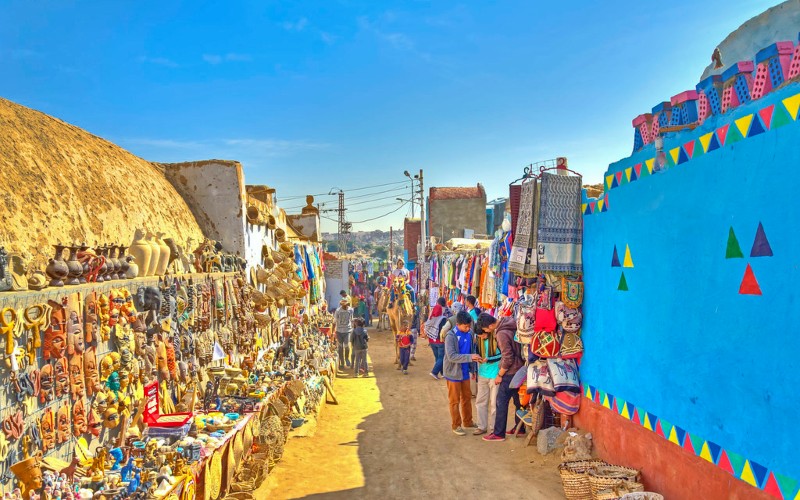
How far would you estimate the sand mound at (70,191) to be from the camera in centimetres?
586

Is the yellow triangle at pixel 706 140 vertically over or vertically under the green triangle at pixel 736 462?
over

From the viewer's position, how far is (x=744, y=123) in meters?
3.87

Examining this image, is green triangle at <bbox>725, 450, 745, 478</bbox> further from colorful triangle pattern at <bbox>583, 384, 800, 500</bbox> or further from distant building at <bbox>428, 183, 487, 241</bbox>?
distant building at <bbox>428, 183, 487, 241</bbox>

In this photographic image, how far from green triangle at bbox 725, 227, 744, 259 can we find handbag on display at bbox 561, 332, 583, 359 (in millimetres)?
2957

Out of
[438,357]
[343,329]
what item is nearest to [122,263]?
[438,357]

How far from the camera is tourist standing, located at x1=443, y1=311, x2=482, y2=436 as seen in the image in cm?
771

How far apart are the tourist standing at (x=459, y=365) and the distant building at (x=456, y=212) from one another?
22.6 meters

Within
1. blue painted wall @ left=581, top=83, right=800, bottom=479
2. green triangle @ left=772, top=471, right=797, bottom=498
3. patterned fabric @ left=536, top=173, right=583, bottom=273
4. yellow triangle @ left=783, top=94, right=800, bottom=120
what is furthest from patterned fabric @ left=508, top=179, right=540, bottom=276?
green triangle @ left=772, top=471, right=797, bottom=498

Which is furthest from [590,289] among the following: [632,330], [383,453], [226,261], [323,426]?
[226,261]

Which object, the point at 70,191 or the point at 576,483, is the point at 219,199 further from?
the point at 576,483

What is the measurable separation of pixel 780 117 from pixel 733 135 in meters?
0.49

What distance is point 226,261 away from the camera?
331 inches

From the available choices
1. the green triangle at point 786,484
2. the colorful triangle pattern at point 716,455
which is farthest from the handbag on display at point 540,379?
the green triangle at point 786,484

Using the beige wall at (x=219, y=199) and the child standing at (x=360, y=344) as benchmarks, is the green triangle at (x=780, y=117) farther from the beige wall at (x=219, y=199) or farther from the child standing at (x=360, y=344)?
the child standing at (x=360, y=344)
